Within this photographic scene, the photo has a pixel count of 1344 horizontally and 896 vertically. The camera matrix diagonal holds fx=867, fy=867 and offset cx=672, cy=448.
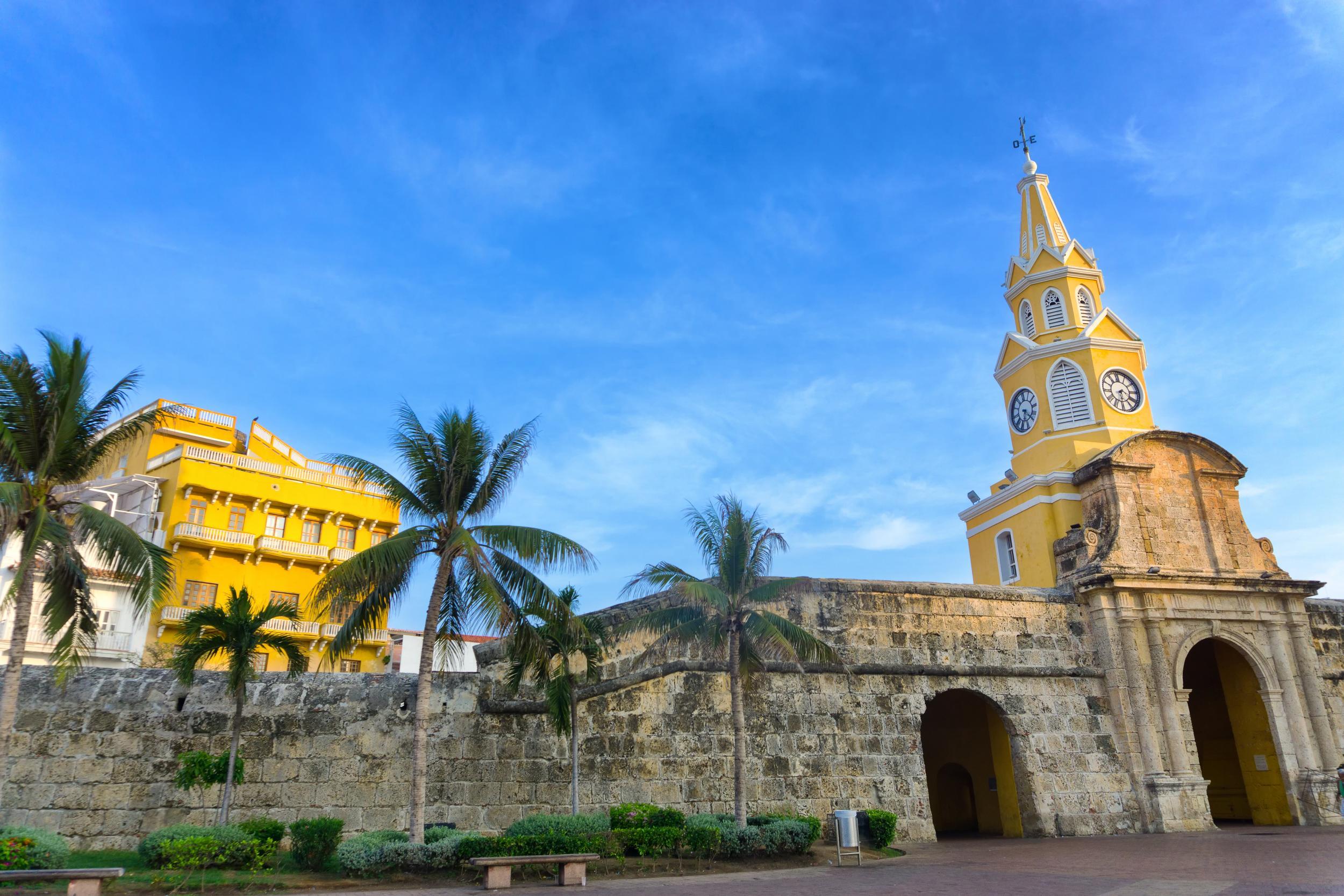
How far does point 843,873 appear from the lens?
12656 millimetres

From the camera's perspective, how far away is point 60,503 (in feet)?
40.4

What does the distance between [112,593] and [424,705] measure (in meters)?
21.7

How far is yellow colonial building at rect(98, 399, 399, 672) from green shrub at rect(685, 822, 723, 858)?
64.2 ft

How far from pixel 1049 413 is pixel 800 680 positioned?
11.5 m

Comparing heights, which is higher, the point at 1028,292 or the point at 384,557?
the point at 1028,292

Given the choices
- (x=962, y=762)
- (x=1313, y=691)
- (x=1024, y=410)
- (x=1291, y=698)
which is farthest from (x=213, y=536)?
(x=1313, y=691)

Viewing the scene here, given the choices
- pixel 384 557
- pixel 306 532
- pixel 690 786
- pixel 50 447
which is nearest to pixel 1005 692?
pixel 690 786

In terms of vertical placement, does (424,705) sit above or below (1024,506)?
below

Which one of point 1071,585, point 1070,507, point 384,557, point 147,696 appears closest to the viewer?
point 384,557

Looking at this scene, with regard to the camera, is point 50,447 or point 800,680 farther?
point 800,680

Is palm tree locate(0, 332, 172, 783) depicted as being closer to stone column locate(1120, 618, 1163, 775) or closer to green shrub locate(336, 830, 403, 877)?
green shrub locate(336, 830, 403, 877)

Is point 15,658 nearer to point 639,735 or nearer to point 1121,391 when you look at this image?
point 639,735

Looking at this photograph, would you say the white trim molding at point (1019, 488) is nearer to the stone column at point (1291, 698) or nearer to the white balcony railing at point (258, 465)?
the stone column at point (1291, 698)

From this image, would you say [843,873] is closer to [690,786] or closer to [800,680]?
[690,786]
